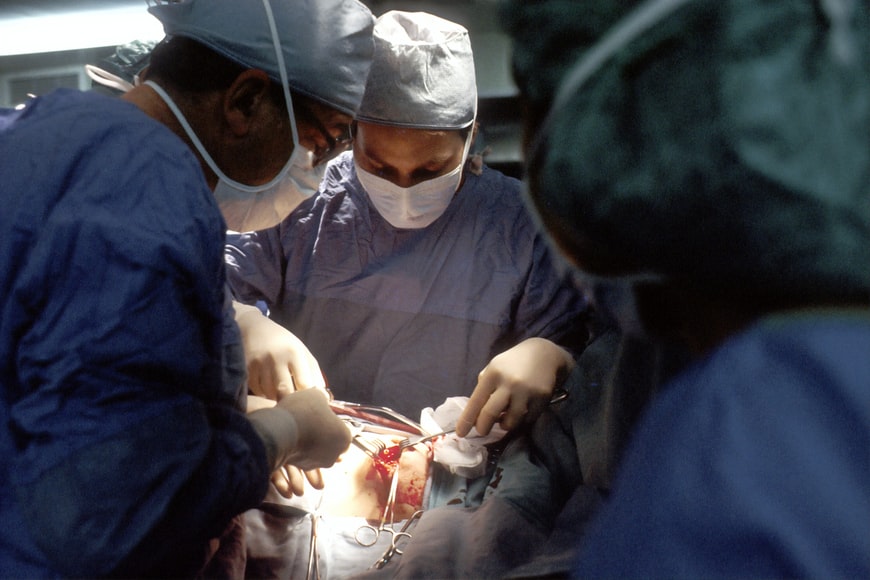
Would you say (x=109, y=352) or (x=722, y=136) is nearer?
(x=722, y=136)

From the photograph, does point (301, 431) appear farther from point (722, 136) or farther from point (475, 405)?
point (722, 136)

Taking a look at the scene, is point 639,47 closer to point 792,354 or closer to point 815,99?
point 815,99

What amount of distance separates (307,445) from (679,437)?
1234mm

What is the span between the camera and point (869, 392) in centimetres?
65

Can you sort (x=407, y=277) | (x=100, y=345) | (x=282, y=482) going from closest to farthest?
(x=100, y=345) < (x=282, y=482) < (x=407, y=277)

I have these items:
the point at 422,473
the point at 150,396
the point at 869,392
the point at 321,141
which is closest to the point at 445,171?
the point at 321,141

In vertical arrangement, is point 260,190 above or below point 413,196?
above

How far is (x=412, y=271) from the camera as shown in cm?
282

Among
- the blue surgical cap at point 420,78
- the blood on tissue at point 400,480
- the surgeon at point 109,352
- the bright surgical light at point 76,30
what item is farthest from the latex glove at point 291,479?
the bright surgical light at point 76,30

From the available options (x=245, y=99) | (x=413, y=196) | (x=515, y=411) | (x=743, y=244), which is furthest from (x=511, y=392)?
(x=743, y=244)

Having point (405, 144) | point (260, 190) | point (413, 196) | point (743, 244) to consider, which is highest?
point (743, 244)

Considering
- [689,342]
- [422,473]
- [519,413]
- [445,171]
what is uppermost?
[689,342]

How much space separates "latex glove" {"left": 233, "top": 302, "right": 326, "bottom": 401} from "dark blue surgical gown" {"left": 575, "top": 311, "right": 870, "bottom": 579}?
177 cm

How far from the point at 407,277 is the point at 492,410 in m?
0.75
